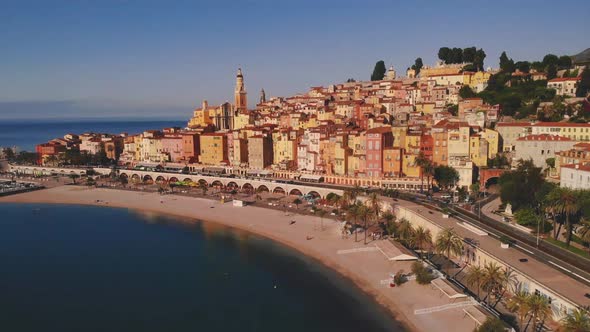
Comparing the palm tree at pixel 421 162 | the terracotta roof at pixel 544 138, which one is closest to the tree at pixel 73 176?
the palm tree at pixel 421 162

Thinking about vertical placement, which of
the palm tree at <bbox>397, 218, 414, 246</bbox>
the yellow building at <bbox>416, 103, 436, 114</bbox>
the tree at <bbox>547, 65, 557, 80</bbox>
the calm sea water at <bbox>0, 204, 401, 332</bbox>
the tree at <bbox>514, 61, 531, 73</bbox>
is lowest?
the calm sea water at <bbox>0, 204, 401, 332</bbox>

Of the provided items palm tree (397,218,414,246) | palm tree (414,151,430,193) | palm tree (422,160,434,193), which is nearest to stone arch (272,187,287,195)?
palm tree (414,151,430,193)

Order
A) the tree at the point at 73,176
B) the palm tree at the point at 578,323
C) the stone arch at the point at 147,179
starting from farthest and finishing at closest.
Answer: the tree at the point at 73,176 → the stone arch at the point at 147,179 → the palm tree at the point at 578,323

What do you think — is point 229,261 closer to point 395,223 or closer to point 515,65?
point 395,223

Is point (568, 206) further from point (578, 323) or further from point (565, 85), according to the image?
point (565, 85)

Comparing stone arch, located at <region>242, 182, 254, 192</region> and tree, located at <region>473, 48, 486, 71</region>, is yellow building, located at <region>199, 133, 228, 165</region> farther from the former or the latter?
tree, located at <region>473, 48, 486, 71</region>

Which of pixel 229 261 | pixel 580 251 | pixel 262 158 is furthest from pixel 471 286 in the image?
pixel 262 158

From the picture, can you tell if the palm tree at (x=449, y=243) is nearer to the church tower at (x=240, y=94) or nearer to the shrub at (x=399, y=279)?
the shrub at (x=399, y=279)
